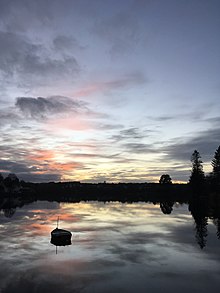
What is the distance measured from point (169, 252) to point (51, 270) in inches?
583

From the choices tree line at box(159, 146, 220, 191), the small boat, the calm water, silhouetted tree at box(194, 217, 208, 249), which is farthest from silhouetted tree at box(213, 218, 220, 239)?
tree line at box(159, 146, 220, 191)

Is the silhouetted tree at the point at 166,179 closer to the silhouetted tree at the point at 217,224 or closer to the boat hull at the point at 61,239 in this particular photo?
the silhouetted tree at the point at 217,224

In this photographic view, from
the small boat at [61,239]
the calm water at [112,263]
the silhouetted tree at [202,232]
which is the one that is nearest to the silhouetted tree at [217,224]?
the calm water at [112,263]

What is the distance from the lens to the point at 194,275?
27047 millimetres

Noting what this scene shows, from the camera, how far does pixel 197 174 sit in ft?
390

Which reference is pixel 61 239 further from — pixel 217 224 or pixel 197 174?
pixel 197 174

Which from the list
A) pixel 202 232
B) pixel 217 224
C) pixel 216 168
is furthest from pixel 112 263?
pixel 216 168

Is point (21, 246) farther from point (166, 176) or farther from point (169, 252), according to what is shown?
point (166, 176)

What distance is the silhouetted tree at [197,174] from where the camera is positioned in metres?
118

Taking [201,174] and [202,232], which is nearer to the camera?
[202,232]

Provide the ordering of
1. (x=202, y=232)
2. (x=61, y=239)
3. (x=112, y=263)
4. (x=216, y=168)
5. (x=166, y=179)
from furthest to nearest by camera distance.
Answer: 1. (x=166, y=179)
2. (x=216, y=168)
3. (x=202, y=232)
4. (x=61, y=239)
5. (x=112, y=263)

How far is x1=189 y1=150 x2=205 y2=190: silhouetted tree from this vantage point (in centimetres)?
11756

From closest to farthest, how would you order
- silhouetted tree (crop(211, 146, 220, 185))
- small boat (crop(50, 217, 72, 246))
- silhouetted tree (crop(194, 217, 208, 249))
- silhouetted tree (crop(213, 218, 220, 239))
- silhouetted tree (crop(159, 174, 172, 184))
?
small boat (crop(50, 217, 72, 246)) < silhouetted tree (crop(194, 217, 208, 249)) < silhouetted tree (crop(213, 218, 220, 239)) < silhouetted tree (crop(211, 146, 220, 185)) < silhouetted tree (crop(159, 174, 172, 184))

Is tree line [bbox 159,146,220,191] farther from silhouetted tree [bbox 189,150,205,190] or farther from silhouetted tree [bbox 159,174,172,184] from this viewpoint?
silhouetted tree [bbox 159,174,172,184]
